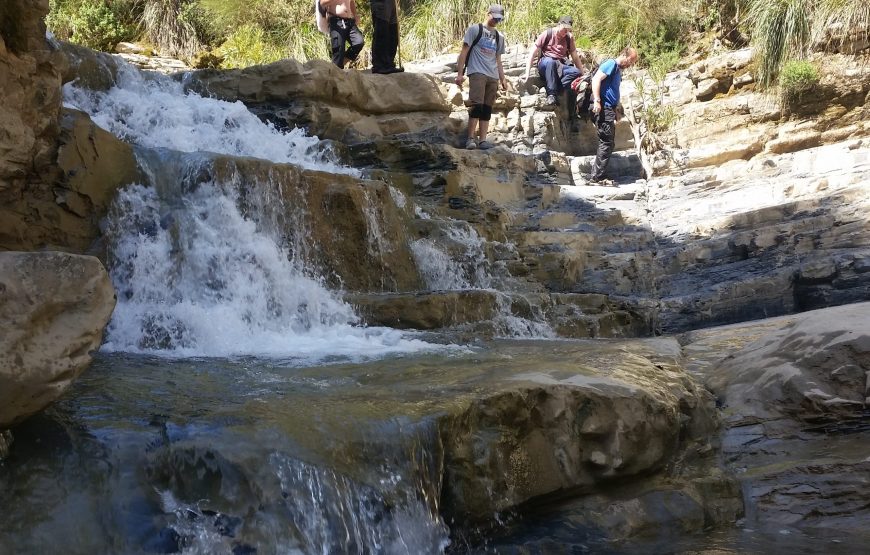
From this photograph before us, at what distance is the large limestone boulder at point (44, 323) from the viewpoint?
2881mm

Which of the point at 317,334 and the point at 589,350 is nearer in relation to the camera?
the point at 589,350

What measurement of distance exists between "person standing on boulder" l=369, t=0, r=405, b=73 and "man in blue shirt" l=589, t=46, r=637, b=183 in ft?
9.58

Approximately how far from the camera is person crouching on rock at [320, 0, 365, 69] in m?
11.5

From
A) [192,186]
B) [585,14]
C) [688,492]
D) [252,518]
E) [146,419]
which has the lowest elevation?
[688,492]

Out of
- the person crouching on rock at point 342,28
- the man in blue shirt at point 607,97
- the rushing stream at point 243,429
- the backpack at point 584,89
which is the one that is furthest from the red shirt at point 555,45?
the rushing stream at point 243,429

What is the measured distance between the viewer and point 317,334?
624 cm

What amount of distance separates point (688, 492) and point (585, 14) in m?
12.2

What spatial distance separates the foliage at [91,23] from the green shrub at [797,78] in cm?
1147

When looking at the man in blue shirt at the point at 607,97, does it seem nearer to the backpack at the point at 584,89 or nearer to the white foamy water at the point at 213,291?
the backpack at the point at 584,89

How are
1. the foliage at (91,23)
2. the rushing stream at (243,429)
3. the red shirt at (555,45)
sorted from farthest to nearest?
1. the foliage at (91,23)
2. the red shirt at (555,45)
3. the rushing stream at (243,429)

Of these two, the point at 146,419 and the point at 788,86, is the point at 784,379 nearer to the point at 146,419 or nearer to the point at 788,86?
the point at 146,419

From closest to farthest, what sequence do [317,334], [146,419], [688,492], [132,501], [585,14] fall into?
[132,501] → [146,419] → [688,492] → [317,334] → [585,14]

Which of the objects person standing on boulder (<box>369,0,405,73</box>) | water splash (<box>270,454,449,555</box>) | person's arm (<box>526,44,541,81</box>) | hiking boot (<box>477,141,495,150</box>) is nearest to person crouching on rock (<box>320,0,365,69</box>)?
person standing on boulder (<box>369,0,405,73</box>)

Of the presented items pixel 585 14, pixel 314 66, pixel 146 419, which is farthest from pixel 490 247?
pixel 585 14
